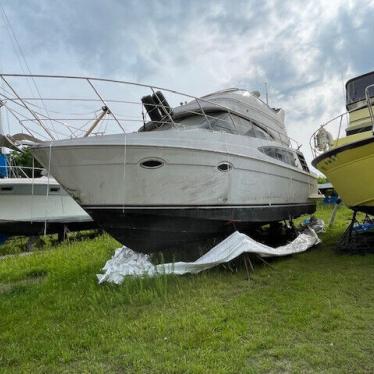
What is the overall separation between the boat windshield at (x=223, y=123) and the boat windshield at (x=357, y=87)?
2338 mm

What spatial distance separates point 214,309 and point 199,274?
53.7 inches

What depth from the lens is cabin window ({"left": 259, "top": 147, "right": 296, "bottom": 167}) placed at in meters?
7.52

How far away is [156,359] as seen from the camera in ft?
10.6

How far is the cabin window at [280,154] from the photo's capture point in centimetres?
752

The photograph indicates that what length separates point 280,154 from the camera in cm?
808

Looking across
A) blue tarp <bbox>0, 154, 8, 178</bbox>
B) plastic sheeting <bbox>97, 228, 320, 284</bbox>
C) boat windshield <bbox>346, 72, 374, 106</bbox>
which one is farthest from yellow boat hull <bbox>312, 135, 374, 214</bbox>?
blue tarp <bbox>0, 154, 8, 178</bbox>

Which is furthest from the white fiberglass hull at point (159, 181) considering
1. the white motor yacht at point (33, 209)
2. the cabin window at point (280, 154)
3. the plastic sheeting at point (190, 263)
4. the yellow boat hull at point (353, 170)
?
the white motor yacht at point (33, 209)

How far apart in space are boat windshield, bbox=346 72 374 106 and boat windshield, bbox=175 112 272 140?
2.34 metres

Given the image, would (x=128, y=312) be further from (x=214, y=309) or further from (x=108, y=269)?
(x=108, y=269)

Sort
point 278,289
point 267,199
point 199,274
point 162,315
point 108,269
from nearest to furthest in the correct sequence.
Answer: point 162,315 < point 278,289 < point 199,274 < point 108,269 < point 267,199

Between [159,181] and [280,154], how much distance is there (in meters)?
3.29

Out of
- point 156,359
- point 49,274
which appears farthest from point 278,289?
point 49,274

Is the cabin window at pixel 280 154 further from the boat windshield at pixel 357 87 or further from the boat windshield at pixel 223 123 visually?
the boat windshield at pixel 357 87

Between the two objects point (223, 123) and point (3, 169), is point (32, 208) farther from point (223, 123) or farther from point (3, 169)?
point (223, 123)
